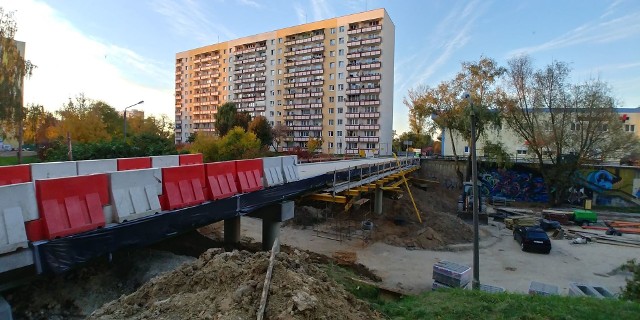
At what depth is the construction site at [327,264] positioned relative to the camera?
447 centimetres

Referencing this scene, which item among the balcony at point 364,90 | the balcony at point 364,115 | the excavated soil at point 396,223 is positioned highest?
the balcony at point 364,90

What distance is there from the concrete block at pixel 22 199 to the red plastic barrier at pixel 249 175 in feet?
17.5

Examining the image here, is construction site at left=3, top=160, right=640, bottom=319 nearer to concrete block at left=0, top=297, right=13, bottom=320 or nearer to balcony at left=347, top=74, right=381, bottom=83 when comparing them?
concrete block at left=0, top=297, right=13, bottom=320

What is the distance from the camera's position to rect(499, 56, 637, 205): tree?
3291cm

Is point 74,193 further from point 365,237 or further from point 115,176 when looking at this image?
point 365,237

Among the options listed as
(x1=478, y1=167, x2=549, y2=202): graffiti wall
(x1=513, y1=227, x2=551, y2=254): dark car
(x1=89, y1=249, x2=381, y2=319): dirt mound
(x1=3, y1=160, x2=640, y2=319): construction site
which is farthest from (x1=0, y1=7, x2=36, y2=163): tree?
(x1=478, y1=167, x2=549, y2=202): graffiti wall

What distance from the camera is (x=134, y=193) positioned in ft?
23.1

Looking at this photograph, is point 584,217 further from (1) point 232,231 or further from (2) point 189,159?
(2) point 189,159

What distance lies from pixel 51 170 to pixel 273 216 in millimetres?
6736

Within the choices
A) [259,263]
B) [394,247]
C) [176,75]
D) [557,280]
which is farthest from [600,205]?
[176,75]

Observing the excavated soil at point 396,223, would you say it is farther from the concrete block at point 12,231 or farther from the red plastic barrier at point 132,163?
the concrete block at point 12,231

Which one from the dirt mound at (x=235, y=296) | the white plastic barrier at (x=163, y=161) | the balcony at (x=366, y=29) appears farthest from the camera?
the balcony at (x=366, y=29)

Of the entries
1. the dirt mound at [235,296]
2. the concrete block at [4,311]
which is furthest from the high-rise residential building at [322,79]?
the concrete block at [4,311]

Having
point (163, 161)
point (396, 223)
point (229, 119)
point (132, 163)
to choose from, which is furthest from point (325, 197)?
point (229, 119)
